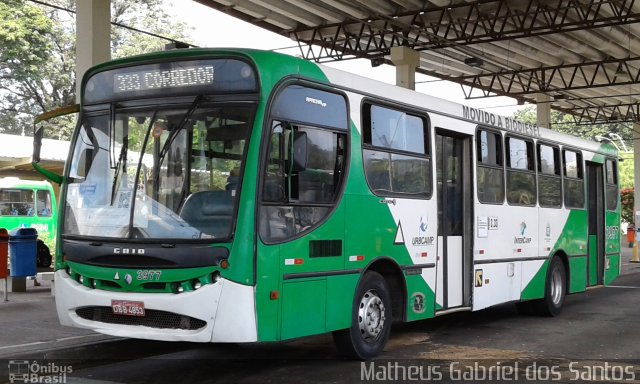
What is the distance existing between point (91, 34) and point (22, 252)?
451 centimetres

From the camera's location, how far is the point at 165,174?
7.29 meters

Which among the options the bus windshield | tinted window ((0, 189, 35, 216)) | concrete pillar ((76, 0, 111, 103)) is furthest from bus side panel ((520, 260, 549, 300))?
tinted window ((0, 189, 35, 216))

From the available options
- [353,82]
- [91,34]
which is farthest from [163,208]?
[91,34]

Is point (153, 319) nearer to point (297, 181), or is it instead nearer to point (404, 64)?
point (297, 181)

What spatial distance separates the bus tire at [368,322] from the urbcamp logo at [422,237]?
31.2 inches

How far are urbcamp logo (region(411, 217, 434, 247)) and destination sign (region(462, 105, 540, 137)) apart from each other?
1924 millimetres

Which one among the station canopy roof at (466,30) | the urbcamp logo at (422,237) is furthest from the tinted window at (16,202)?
the urbcamp logo at (422,237)

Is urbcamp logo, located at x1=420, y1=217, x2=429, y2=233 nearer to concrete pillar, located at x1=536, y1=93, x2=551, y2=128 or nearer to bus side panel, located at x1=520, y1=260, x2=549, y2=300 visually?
bus side panel, located at x1=520, y1=260, x2=549, y2=300

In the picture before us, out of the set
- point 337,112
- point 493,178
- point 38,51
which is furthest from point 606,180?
point 38,51

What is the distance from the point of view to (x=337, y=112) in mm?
8172

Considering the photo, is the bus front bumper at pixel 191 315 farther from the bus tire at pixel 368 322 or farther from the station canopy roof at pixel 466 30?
the station canopy roof at pixel 466 30

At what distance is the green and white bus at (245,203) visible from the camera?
22.9 ft

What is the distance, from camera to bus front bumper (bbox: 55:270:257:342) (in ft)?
22.4

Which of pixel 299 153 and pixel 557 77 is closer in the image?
pixel 299 153
